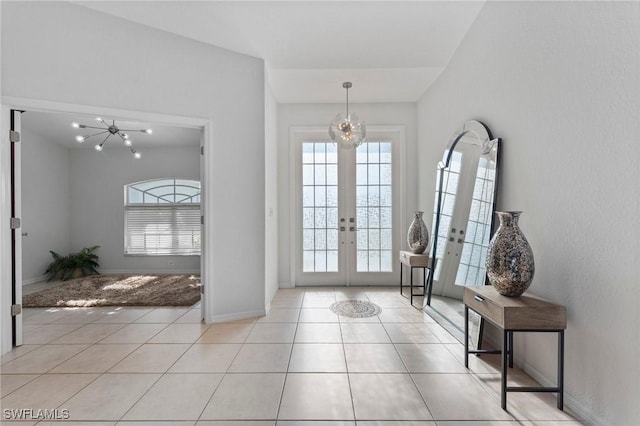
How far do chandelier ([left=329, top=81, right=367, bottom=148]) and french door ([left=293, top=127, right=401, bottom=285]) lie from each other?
488 millimetres

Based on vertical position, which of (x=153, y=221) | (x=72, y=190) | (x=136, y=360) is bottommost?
A: (x=136, y=360)

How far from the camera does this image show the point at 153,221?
19.6 feet

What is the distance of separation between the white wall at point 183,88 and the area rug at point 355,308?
3.07ft

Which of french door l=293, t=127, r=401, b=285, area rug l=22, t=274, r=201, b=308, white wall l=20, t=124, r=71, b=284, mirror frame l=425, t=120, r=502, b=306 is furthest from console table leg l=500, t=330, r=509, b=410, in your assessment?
white wall l=20, t=124, r=71, b=284

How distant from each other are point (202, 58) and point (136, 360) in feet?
9.68

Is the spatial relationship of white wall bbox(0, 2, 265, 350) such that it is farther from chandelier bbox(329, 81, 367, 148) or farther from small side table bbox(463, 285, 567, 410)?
small side table bbox(463, 285, 567, 410)

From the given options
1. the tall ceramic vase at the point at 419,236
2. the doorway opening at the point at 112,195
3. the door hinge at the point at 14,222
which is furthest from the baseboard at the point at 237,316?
the doorway opening at the point at 112,195

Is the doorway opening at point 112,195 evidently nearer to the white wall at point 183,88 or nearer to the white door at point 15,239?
the white wall at point 183,88

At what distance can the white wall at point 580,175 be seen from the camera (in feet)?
4.46

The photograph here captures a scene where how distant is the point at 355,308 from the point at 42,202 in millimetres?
6091

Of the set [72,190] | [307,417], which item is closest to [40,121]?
[72,190]

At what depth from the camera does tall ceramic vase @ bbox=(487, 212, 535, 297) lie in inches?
67.6

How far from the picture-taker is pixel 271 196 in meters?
3.87

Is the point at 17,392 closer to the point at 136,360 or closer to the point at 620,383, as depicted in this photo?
the point at 136,360
